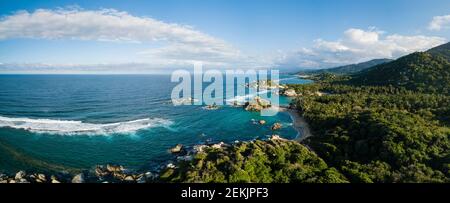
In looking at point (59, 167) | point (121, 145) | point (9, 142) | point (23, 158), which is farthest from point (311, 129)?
point (9, 142)

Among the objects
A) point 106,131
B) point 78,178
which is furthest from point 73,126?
point 78,178

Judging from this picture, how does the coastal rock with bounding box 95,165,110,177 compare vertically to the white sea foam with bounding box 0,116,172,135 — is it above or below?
below

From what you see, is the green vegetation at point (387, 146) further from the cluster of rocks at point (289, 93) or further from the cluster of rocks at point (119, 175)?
the cluster of rocks at point (289, 93)

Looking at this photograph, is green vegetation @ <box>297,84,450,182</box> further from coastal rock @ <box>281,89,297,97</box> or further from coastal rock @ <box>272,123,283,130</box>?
coastal rock @ <box>281,89,297,97</box>

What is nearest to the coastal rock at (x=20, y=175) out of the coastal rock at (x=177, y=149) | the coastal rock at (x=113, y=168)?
the coastal rock at (x=113, y=168)

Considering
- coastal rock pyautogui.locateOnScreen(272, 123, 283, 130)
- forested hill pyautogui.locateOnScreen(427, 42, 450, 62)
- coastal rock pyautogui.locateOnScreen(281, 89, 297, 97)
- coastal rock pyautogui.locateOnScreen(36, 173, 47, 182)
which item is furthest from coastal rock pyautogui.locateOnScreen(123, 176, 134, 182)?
forested hill pyautogui.locateOnScreen(427, 42, 450, 62)
